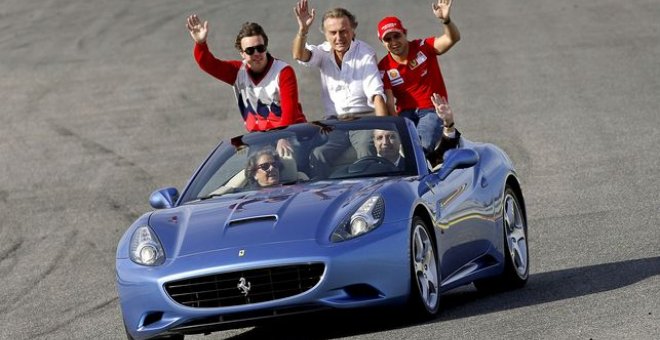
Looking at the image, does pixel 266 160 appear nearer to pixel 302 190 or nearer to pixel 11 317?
pixel 302 190

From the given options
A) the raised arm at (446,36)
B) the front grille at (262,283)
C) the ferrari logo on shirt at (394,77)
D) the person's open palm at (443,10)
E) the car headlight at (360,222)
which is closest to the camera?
the front grille at (262,283)

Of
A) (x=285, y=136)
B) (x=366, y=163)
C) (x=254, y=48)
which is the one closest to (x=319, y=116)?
(x=254, y=48)

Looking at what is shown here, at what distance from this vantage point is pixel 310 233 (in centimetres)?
898

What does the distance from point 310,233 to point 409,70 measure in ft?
13.0

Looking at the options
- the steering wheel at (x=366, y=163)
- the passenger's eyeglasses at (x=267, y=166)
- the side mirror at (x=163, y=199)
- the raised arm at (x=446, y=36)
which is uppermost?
the passenger's eyeglasses at (x=267, y=166)

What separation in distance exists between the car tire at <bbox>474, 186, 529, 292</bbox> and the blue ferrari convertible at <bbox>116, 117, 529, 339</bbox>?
0.11 ft

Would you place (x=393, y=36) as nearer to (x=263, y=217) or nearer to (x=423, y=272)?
(x=423, y=272)

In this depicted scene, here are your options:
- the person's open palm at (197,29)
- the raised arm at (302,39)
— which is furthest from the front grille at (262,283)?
the person's open palm at (197,29)

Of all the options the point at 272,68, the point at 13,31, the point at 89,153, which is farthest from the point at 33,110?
the point at 272,68

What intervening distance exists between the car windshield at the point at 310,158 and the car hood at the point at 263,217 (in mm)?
291

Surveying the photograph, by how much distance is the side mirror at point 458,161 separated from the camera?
1010 cm

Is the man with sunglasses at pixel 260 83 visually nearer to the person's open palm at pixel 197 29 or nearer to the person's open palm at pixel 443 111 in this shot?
the person's open palm at pixel 197 29

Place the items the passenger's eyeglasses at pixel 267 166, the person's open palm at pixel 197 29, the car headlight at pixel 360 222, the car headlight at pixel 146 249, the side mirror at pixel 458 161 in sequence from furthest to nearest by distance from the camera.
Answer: the person's open palm at pixel 197 29 < the passenger's eyeglasses at pixel 267 166 < the side mirror at pixel 458 161 < the car headlight at pixel 146 249 < the car headlight at pixel 360 222

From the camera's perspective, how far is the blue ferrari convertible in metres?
8.84
